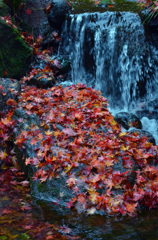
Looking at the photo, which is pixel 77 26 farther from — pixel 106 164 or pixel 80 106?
pixel 106 164

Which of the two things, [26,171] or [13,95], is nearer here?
[26,171]

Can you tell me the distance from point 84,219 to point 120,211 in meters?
0.41

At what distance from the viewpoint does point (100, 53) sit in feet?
20.0

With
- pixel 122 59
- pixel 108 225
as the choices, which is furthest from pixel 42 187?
pixel 122 59

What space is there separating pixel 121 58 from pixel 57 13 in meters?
2.55

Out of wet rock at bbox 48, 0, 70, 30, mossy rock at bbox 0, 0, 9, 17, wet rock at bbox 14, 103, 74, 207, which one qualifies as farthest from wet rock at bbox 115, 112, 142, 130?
wet rock at bbox 48, 0, 70, 30

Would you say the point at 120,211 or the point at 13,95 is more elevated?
the point at 13,95

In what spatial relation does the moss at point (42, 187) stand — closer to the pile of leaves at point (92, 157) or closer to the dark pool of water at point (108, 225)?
the pile of leaves at point (92, 157)

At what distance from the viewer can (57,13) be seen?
689 centimetres

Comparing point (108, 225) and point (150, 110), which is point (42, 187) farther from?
point (150, 110)

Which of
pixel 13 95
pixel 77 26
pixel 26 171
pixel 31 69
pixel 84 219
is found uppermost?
pixel 77 26

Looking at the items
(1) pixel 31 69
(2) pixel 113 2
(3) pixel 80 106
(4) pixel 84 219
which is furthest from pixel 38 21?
(4) pixel 84 219

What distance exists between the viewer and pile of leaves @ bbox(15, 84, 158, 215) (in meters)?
2.69

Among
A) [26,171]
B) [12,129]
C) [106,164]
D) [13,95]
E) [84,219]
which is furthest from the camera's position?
[13,95]
